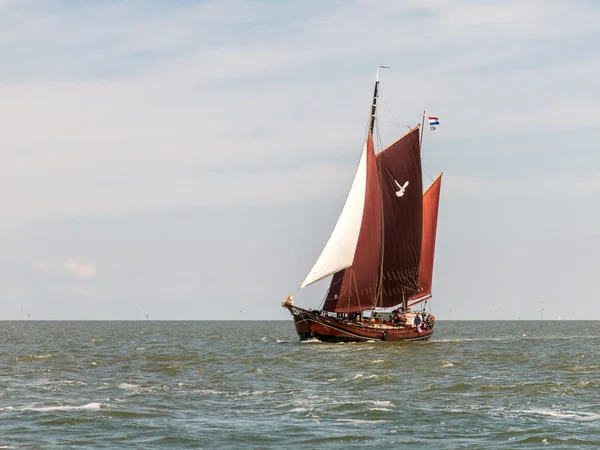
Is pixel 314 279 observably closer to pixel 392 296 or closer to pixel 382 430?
pixel 392 296

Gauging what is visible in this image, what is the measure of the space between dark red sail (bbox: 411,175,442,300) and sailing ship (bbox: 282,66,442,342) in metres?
8.84

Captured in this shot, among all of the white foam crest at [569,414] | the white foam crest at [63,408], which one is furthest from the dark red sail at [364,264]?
the white foam crest at [63,408]

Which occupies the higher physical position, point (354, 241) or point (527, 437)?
point (354, 241)

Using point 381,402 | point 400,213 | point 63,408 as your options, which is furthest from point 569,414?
point 400,213

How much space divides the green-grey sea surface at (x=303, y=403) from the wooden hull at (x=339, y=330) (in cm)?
1854

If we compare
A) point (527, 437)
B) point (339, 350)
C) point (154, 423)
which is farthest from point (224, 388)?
point (339, 350)

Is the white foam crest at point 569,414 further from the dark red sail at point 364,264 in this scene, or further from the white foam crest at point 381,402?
the dark red sail at point 364,264

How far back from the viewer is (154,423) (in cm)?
3550

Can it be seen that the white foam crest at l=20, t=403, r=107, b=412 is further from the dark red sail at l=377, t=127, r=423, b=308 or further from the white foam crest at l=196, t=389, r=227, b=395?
the dark red sail at l=377, t=127, r=423, b=308

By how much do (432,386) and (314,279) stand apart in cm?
3691

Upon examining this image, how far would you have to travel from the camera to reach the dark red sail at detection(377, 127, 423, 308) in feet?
285

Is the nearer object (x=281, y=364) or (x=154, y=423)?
(x=154, y=423)

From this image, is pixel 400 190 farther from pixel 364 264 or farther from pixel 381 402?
pixel 381 402

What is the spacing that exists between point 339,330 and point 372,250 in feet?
25.0
